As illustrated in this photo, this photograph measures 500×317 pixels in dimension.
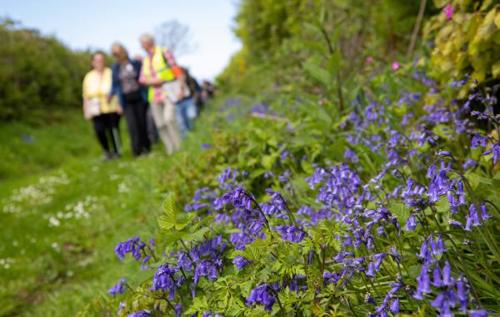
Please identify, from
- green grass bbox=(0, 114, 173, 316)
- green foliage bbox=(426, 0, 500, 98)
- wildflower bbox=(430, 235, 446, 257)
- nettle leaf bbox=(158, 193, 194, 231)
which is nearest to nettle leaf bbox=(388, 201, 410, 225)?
wildflower bbox=(430, 235, 446, 257)

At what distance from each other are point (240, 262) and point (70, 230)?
5254 mm

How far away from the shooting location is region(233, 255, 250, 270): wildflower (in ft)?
5.69

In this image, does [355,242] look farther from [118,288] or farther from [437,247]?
[118,288]

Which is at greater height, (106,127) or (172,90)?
(172,90)

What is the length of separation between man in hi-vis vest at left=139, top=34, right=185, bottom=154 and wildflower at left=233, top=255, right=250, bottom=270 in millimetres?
6371

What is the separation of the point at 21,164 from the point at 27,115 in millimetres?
4698

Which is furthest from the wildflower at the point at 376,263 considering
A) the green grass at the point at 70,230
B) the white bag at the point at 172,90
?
the white bag at the point at 172,90

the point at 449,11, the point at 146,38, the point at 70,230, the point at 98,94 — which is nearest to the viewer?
the point at 449,11

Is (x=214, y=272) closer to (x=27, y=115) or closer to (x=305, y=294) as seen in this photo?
(x=305, y=294)

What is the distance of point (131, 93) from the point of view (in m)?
9.27

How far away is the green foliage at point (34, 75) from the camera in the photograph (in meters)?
17.0

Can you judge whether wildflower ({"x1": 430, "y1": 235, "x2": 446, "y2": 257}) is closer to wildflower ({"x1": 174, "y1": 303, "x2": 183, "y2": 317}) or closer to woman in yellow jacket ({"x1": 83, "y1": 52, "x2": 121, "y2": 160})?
wildflower ({"x1": 174, "y1": 303, "x2": 183, "y2": 317})

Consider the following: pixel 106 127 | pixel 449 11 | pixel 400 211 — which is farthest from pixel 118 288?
pixel 106 127

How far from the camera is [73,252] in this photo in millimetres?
5605
